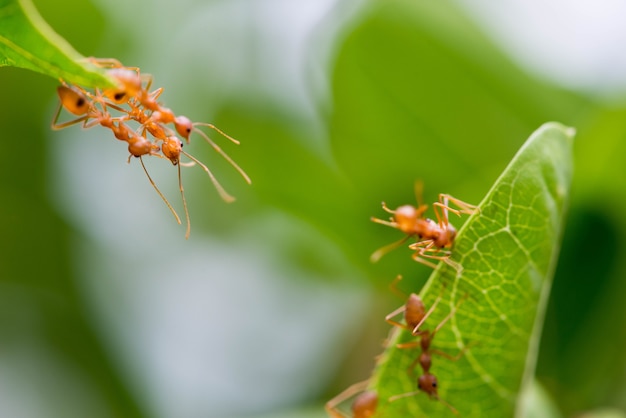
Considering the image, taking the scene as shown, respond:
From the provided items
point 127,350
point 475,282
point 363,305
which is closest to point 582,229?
point 475,282

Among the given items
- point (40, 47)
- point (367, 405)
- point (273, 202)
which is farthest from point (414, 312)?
point (273, 202)

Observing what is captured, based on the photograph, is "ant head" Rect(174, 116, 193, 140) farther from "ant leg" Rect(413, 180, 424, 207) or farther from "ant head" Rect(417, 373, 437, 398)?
"ant leg" Rect(413, 180, 424, 207)

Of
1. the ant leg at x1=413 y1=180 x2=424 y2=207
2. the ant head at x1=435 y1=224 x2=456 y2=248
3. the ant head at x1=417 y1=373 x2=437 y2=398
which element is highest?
the ant leg at x1=413 y1=180 x2=424 y2=207

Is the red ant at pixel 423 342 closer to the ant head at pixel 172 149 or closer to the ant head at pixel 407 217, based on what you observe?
the ant head at pixel 407 217

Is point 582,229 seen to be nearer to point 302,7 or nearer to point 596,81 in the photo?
point 596,81

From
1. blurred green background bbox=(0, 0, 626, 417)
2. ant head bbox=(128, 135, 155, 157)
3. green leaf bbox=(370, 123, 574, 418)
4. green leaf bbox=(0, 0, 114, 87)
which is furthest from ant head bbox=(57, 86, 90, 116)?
blurred green background bbox=(0, 0, 626, 417)
